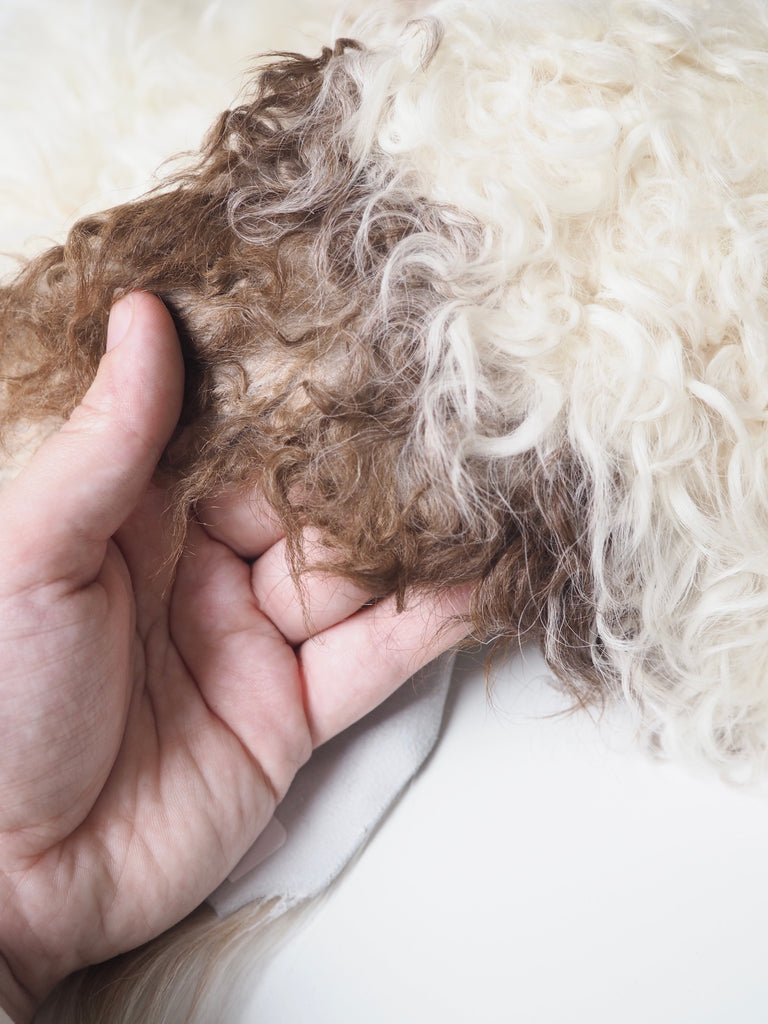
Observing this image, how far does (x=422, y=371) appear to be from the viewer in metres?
0.68

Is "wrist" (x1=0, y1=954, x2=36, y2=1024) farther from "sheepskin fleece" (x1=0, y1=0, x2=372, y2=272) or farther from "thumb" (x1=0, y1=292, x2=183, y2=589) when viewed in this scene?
"sheepskin fleece" (x1=0, y1=0, x2=372, y2=272)

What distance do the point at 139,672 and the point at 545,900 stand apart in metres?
0.40

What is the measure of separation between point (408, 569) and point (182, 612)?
23 centimetres

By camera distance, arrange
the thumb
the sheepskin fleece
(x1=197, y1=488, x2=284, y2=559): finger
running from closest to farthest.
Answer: the thumb, (x1=197, y1=488, x2=284, y2=559): finger, the sheepskin fleece

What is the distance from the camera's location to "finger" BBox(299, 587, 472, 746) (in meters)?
0.81

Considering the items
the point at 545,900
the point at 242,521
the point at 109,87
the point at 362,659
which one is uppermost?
the point at 109,87

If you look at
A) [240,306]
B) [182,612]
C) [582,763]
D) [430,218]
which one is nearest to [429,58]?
[430,218]

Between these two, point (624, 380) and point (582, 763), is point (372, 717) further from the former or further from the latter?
point (624, 380)

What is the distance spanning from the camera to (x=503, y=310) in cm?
68

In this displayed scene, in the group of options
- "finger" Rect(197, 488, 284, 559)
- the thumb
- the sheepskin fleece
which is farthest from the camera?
the sheepskin fleece

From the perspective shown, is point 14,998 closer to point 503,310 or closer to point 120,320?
point 120,320

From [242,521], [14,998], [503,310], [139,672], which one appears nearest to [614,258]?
[503,310]

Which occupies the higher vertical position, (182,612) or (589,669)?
(182,612)

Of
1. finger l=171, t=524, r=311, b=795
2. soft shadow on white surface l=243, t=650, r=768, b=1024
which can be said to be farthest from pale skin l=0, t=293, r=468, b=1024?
soft shadow on white surface l=243, t=650, r=768, b=1024
